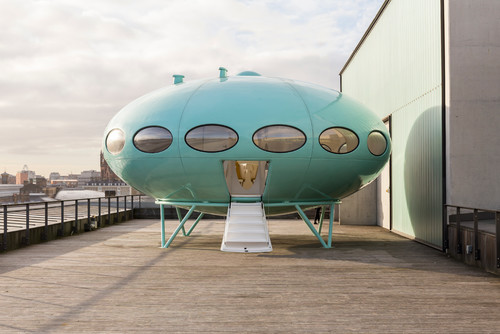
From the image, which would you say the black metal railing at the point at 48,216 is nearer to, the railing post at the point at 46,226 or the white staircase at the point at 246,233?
the railing post at the point at 46,226

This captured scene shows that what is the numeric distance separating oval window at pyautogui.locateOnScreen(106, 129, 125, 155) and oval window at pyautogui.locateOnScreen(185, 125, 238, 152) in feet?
5.95

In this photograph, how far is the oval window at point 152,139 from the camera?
34.7 feet

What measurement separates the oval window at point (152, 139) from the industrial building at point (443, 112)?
626 centimetres

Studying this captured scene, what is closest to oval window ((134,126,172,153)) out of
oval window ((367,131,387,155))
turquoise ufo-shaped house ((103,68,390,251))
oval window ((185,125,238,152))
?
turquoise ufo-shaped house ((103,68,390,251))

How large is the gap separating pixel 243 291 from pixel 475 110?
692cm

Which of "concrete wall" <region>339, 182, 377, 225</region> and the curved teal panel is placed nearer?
the curved teal panel

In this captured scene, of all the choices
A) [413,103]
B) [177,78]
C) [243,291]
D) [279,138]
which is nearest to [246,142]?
[279,138]

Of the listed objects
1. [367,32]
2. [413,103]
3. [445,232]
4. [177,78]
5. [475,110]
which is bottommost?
[445,232]

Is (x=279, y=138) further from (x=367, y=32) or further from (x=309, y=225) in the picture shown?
(x=367, y=32)

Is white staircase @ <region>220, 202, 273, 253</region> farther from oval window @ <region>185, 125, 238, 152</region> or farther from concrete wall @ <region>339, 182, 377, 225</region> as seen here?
concrete wall @ <region>339, 182, 377, 225</region>

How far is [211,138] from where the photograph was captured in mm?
10328

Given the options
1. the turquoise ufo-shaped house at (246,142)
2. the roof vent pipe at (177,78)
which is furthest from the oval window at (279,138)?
the roof vent pipe at (177,78)

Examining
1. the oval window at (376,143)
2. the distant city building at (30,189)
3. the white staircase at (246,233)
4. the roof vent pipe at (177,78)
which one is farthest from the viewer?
the distant city building at (30,189)

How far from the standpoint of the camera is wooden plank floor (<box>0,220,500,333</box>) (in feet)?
17.9
